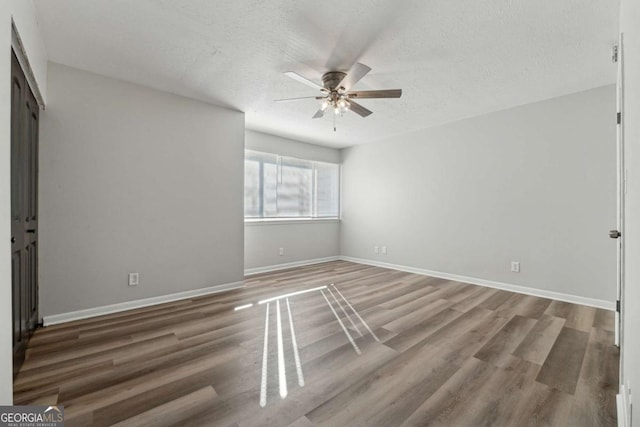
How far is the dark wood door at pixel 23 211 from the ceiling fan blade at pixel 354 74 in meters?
2.26

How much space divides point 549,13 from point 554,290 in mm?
3061

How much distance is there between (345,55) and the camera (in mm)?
2447

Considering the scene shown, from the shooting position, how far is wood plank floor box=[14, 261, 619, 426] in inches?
59.3

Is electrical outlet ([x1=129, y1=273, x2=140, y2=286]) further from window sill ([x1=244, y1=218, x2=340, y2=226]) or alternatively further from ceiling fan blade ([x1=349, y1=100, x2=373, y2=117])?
ceiling fan blade ([x1=349, y1=100, x2=373, y2=117])

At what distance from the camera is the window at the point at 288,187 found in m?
4.92

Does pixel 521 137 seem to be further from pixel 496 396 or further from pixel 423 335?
pixel 496 396

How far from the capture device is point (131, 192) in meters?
3.07

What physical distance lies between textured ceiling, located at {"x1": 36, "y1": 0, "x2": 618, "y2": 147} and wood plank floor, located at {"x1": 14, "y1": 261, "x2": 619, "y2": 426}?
245cm

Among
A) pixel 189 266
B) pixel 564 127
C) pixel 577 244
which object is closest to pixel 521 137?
pixel 564 127

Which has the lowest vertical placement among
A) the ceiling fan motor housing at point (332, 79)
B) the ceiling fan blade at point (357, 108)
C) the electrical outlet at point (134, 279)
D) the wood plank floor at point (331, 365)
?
the wood plank floor at point (331, 365)
